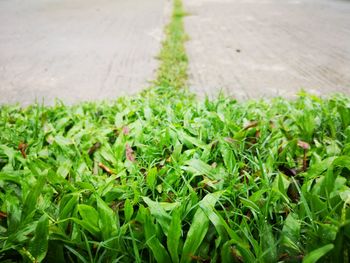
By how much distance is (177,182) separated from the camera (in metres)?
1.39

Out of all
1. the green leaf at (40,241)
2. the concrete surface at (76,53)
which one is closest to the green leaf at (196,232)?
the green leaf at (40,241)

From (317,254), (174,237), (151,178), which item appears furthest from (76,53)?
(317,254)

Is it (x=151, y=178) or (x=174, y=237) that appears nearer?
(x=174, y=237)

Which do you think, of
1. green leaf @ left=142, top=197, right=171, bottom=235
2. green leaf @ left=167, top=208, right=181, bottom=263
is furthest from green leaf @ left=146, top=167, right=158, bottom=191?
green leaf @ left=167, top=208, right=181, bottom=263

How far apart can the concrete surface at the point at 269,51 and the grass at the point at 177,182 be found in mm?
659

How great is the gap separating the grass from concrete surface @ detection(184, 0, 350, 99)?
0.66 meters

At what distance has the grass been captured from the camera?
105cm

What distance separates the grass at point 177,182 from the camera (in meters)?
1.05

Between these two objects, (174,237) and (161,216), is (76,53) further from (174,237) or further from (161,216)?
(174,237)

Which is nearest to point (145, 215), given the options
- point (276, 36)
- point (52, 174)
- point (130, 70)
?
point (52, 174)

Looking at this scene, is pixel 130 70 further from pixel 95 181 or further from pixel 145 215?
pixel 145 215

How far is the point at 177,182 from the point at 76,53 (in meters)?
2.98

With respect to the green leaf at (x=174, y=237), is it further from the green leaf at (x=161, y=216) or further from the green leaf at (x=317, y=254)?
the green leaf at (x=317, y=254)

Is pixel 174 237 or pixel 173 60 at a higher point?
pixel 173 60
